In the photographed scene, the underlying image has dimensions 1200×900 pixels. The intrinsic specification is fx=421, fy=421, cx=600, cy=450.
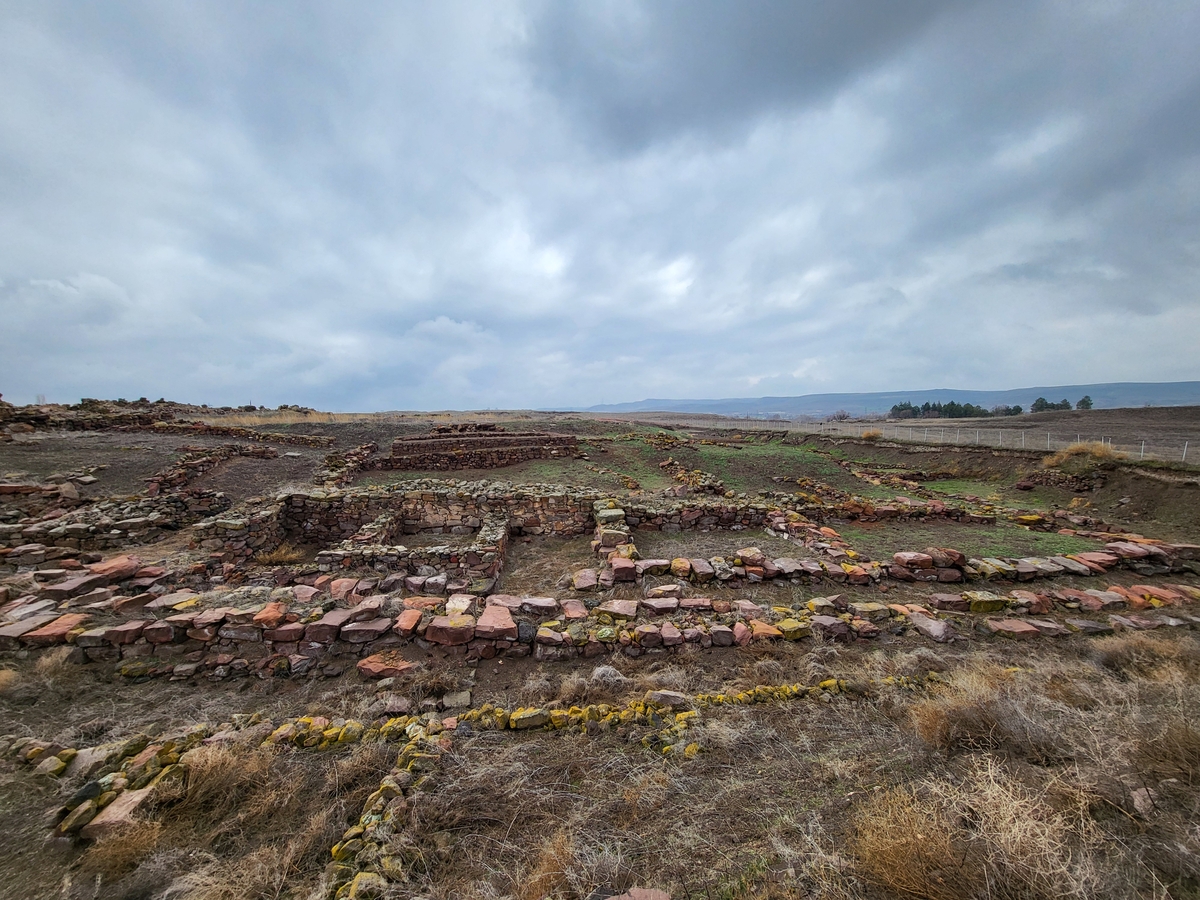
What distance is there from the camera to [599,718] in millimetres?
3885

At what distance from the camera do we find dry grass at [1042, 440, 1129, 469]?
15055 mm

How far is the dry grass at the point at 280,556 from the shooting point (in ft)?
27.5

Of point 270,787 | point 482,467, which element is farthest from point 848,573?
point 482,467

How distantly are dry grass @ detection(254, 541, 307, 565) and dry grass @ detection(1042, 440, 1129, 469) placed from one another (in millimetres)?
24984

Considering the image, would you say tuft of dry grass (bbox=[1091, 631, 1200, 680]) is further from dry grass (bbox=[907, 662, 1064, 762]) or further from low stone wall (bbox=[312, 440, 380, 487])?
low stone wall (bbox=[312, 440, 380, 487])

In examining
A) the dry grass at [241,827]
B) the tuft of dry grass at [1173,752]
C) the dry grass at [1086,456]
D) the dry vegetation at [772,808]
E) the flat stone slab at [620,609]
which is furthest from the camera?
the dry grass at [1086,456]

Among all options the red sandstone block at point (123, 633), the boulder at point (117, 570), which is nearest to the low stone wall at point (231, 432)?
the boulder at point (117, 570)

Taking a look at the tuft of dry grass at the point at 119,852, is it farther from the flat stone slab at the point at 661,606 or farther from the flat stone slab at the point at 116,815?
the flat stone slab at the point at 661,606

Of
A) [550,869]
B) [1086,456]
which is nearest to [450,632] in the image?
[550,869]

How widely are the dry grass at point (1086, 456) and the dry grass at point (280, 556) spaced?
25.0 metres

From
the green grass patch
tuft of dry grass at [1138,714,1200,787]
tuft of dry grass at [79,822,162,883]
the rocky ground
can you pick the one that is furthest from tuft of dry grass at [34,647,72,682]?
the green grass patch

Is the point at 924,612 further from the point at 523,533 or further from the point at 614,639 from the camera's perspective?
the point at 523,533

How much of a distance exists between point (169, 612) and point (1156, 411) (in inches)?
2629

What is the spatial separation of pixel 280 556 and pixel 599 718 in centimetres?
809
